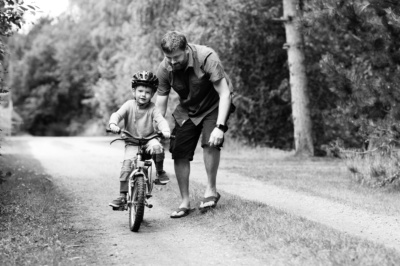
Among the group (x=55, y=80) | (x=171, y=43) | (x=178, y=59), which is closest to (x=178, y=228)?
(x=178, y=59)

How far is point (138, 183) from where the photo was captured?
6305 millimetres

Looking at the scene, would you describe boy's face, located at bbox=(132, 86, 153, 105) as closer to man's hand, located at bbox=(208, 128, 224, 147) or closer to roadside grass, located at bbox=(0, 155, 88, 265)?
man's hand, located at bbox=(208, 128, 224, 147)

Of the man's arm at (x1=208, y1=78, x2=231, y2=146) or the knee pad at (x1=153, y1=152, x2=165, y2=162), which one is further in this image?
the man's arm at (x1=208, y1=78, x2=231, y2=146)

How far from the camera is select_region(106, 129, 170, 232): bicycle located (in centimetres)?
621

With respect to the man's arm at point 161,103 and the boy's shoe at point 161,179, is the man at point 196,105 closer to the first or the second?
the man's arm at point 161,103

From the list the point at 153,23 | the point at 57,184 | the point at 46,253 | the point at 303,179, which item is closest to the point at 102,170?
the point at 57,184

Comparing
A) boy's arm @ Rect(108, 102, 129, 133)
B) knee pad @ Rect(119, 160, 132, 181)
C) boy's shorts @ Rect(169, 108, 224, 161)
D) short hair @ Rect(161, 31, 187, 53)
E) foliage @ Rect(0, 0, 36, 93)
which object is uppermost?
foliage @ Rect(0, 0, 36, 93)

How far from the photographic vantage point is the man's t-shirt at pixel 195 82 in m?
6.91

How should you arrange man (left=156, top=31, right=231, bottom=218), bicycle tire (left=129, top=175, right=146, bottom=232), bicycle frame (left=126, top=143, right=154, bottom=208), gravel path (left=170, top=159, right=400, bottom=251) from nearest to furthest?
bicycle tire (left=129, top=175, right=146, bottom=232)
gravel path (left=170, top=159, right=400, bottom=251)
bicycle frame (left=126, top=143, right=154, bottom=208)
man (left=156, top=31, right=231, bottom=218)

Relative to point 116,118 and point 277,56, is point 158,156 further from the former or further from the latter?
point 277,56

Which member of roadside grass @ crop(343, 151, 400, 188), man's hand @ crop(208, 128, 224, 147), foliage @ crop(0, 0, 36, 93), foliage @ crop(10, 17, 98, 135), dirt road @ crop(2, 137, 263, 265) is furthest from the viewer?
foliage @ crop(10, 17, 98, 135)

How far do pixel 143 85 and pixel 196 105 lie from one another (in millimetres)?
801

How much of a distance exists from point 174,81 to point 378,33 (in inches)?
190

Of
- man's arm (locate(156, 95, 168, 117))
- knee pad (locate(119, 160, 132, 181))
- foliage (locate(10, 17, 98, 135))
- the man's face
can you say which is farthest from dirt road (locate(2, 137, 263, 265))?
foliage (locate(10, 17, 98, 135))
